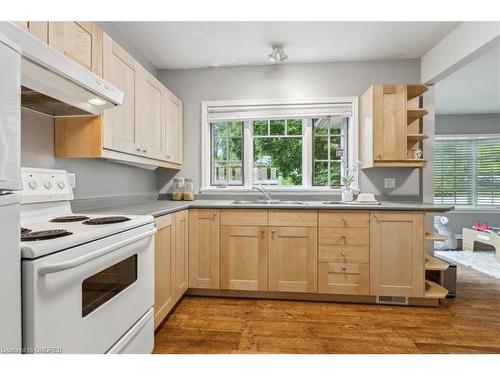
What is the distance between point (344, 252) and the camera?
247cm

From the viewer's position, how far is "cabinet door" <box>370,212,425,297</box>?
2.40 metres

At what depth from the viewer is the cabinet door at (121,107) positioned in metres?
1.79

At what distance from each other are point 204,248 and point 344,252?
1261mm

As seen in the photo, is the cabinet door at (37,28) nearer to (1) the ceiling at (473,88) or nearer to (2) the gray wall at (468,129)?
(1) the ceiling at (473,88)

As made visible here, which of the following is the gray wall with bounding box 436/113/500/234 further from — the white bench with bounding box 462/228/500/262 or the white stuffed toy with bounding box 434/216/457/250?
the white bench with bounding box 462/228/500/262

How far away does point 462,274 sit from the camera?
10.7 ft

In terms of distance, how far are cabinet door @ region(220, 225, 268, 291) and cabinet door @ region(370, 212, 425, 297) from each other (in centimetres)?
96

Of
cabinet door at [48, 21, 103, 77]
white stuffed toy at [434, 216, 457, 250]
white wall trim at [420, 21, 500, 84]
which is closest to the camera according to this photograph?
cabinet door at [48, 21, 103, 77]

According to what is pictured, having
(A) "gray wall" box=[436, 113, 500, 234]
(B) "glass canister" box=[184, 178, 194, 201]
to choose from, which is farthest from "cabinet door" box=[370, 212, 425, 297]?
(A) "gray wall" box=[436, 113, 500, 234]

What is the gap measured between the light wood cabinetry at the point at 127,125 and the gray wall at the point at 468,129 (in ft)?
16.3

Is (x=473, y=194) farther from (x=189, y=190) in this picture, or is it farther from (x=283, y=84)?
(x=189, y=190)

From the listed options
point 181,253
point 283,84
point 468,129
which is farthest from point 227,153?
point 468,129

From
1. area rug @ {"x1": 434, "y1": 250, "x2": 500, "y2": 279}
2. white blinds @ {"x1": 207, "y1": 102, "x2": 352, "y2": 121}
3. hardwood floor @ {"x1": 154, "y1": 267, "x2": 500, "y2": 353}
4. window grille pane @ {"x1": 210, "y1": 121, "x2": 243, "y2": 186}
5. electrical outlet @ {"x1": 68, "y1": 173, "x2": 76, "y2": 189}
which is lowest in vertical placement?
hardwood floor @ {"x1": 154, "y1": 267, "x2": 500, "y2": 353}

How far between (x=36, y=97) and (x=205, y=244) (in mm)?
1691
